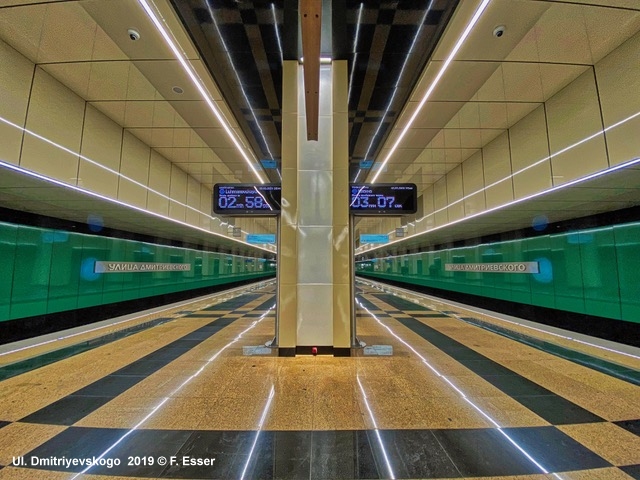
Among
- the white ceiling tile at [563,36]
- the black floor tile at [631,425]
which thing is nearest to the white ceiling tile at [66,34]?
the white ceiling tile at [563,36]

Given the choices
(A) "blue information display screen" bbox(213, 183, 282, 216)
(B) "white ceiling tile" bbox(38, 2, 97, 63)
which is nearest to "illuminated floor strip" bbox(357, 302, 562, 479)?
(A) "blue information display screen" bbox(213, 183, 282, 216)

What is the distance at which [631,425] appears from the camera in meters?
2.39

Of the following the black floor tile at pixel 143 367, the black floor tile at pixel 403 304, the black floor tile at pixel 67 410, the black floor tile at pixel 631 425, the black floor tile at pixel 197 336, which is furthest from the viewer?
the black floor tile at pixel 403 304

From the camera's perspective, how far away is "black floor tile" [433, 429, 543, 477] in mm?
1863

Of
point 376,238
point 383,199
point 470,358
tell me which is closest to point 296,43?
point 383,199

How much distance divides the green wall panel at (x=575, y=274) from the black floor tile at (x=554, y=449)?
507cm

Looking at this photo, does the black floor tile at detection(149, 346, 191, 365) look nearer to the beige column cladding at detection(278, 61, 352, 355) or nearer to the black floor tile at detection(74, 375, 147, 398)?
the black floor tile at detection(74, 375, 147, 398)

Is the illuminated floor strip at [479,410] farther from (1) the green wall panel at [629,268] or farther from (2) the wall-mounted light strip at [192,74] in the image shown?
(2) the wall-mounted light strip at [192,74]

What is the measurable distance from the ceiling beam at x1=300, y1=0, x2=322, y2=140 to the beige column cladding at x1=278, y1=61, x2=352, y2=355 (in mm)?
1311

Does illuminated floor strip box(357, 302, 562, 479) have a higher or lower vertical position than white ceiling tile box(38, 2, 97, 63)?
lower

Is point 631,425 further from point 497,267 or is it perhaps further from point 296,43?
point 497,267

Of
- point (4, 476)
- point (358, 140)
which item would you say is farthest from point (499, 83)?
point (4, 476)

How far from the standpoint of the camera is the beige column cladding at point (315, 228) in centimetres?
422

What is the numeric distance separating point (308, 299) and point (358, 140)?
511cm
